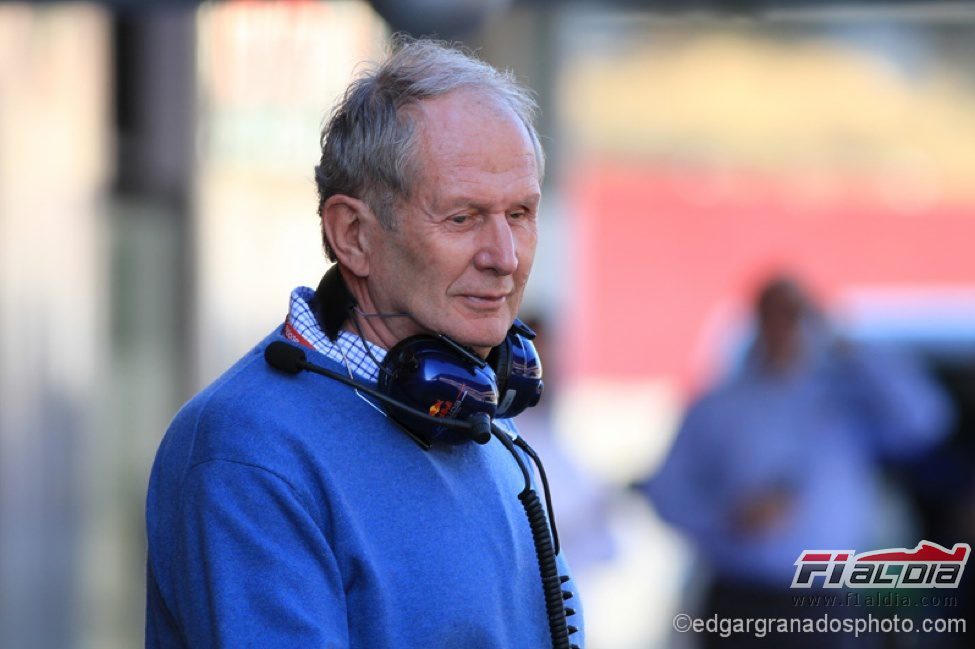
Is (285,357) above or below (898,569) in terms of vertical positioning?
above

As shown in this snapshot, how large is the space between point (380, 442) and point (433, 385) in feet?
0.35

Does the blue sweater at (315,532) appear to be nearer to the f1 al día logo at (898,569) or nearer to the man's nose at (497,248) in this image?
the man's nose at (497,248)

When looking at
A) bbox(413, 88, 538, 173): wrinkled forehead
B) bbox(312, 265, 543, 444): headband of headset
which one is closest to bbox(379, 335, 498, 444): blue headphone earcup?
bbox(312, 265, 543, 444): headband of headset

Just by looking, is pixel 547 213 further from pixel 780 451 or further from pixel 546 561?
pixel 546 561

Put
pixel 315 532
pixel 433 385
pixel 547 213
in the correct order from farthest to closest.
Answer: pixel 547 213
pixel 433 385
pixel 315 532

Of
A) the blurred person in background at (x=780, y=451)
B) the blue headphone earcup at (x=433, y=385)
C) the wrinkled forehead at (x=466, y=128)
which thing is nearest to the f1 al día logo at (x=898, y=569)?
the blue headphone earcup at (x=433, y=385)

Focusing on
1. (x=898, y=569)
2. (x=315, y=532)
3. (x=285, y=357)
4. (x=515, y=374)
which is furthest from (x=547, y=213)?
(x=315, y=532)

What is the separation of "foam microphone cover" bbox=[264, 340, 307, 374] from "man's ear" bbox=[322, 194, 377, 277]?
16 centimetres

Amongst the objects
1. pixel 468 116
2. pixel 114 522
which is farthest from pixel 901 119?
pixel 468 116

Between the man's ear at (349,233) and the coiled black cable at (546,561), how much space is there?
30cm

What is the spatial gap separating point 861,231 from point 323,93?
11.6ft

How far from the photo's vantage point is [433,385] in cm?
197

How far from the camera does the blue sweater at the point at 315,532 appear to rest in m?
1.81

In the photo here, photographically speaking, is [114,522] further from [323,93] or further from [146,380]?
[323,93]
